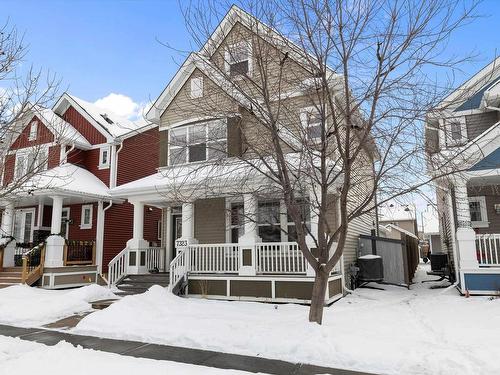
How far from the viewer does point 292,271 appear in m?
10.9

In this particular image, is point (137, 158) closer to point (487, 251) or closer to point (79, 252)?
point (79, 252)

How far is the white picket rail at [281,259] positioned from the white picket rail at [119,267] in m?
4.92

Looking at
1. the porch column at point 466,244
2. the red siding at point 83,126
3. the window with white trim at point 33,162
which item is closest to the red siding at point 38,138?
the window with white trim at point 33,162

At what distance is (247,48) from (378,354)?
5.89m

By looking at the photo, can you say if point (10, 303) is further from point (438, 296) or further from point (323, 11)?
point (438, 296)

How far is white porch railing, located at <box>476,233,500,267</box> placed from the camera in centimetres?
1065

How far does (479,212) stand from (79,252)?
51.0 feet

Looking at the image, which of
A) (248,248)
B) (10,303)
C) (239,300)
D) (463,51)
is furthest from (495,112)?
(10,303)

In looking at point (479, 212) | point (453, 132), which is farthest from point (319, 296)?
point (479, 212)

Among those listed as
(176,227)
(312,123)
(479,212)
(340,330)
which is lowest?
(340,330)

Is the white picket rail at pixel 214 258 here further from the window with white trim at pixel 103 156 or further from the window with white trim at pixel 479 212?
the window with white trim at pixel 479 212

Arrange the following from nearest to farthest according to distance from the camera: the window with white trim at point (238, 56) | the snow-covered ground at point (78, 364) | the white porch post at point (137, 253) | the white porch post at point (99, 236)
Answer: the snow-covered ground at point (78, 364) < the window with white trim at point (238, 56) < the white porch post at point (137, 253) < the white porch post at point (99, 236)

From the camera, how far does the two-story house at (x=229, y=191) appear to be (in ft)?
24.2

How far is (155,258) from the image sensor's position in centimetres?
1378
